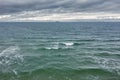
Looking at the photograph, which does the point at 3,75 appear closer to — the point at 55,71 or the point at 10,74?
the point at 10,74

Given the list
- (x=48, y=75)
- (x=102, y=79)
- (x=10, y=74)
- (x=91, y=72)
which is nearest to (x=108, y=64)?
(x=91, y=72)

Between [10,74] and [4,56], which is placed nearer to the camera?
[10,74]

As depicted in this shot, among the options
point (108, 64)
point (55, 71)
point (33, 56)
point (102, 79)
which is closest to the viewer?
point (102, 79)

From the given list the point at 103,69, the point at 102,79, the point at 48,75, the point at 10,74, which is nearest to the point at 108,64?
the point at 103,69

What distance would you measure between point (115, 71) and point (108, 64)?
4046 millimetres

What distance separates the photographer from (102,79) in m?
25.3

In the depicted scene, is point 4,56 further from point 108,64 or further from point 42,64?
point 108,64

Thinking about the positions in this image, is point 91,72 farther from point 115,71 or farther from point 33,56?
point 33,56

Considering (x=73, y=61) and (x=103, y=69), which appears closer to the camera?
(x=103, y=69)

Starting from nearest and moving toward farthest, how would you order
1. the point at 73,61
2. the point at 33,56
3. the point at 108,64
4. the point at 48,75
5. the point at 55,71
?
the point at 48,75, the point at 55,71, the point at 108,64, the point at 73,61, the point at 33,56

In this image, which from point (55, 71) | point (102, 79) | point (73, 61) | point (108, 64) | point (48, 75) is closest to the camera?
point (102, 79)

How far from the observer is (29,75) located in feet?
88.0

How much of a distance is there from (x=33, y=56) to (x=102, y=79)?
17.0 meters

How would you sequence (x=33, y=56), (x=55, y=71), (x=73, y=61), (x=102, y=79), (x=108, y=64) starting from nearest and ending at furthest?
(x=102, y=79) → (x=55, y=71) → (x=108, y=64) → (x=73, y=61) → (x=33, y=56)
